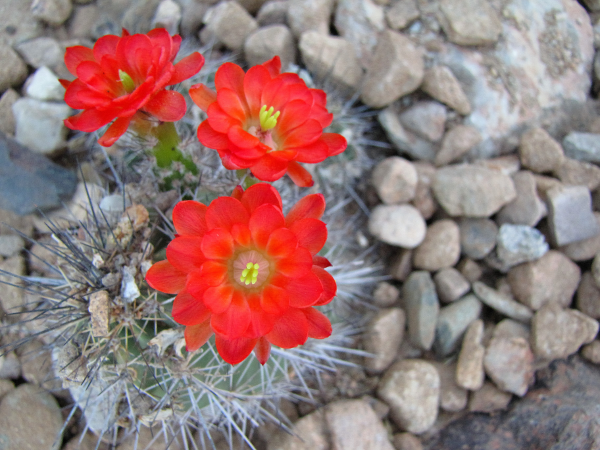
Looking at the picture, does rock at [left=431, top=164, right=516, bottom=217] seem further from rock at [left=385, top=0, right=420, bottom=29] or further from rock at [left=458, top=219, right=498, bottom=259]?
rock at [left=385, top=0, right=420, bottom=29]

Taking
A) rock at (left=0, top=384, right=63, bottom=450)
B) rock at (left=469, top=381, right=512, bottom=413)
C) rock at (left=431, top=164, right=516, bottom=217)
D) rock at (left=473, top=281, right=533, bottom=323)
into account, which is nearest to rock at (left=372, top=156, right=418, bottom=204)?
rock at (left=431, top=164, right=516, bottom=217)

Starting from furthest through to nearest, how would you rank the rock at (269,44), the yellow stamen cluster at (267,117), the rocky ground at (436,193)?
the rock at (269,44) < the rocky ground at (436,193) < the yellow stamen cluster at (267,117)

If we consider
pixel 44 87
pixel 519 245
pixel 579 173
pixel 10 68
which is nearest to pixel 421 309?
pixel 519 245

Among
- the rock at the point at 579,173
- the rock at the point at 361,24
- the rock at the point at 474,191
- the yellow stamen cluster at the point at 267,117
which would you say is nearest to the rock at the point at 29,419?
the yellow stamen cluster at the point at 267,117

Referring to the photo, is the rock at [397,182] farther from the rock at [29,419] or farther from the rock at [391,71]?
the rock at [29,419]

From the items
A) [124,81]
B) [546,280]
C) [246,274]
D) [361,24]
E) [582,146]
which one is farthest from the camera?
[361,24]

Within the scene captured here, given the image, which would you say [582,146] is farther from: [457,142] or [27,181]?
[27,181]

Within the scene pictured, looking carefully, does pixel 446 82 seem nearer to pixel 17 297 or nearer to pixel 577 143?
pixel 577 143
